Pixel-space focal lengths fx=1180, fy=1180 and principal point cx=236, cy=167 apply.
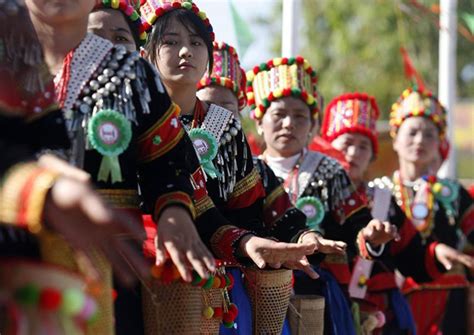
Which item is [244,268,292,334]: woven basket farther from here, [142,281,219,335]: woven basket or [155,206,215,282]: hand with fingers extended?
[155,206,215,282]: hand with fingers extended

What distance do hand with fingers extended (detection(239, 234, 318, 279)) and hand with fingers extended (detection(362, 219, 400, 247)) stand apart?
4.67 ft

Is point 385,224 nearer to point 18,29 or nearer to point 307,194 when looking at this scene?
point 307,194

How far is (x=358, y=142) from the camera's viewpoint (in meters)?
7.55

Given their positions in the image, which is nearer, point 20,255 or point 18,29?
point 20,255

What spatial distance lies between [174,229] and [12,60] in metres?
0.62

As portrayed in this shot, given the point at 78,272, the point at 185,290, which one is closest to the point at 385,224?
the point at 185,290

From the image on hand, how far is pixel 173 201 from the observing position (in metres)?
3.31

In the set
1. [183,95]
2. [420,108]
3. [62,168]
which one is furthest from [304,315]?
[420,108]

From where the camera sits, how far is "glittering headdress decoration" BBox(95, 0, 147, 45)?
4.55 m

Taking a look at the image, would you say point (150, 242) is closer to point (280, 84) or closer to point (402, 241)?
point (280, 84)

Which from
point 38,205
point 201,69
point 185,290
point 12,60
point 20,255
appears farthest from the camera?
point 201,69

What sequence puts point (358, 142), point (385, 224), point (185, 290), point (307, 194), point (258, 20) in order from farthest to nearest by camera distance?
1. point (258, 20)
2. point (358, 142)
3. point (307, 194)
4. point (385, 224)
5. point (185, 290)

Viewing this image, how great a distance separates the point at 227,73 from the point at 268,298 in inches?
60.5

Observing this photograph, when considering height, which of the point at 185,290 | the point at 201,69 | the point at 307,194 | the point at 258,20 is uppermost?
the point at 258,20
